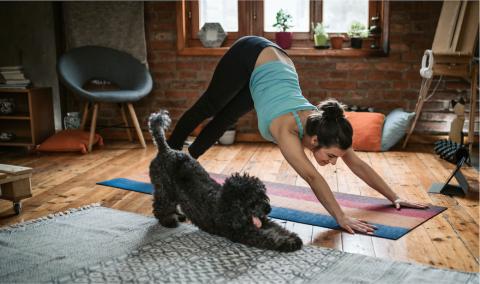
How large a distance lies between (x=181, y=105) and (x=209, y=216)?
2.80 meters

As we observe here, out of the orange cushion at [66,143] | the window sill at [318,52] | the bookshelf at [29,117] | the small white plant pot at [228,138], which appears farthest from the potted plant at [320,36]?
the bookshelf at [29,117]

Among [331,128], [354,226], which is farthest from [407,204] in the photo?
[331,128]

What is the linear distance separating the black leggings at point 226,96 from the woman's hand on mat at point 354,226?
31.1 inches

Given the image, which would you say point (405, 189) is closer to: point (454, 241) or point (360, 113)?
point (454, 241)

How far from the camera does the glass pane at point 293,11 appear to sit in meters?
4.47

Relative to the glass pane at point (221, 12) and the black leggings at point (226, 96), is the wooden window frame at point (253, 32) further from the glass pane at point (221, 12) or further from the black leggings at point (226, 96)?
the black leggings at point (226, 96)

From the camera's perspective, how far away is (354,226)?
2.10 m

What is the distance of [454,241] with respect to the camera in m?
2.00

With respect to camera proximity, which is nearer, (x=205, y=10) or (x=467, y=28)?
(x=467, y=28)

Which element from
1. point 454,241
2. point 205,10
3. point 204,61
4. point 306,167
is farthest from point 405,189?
point 205,10

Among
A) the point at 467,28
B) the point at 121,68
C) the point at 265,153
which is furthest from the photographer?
the point at 121,68

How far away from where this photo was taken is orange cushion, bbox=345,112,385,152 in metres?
3.99

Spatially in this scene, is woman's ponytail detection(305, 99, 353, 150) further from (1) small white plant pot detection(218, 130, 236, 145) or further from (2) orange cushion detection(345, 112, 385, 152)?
(1) small white plant pot detection(218, 130, 236, 145)

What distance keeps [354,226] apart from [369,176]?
34cm
